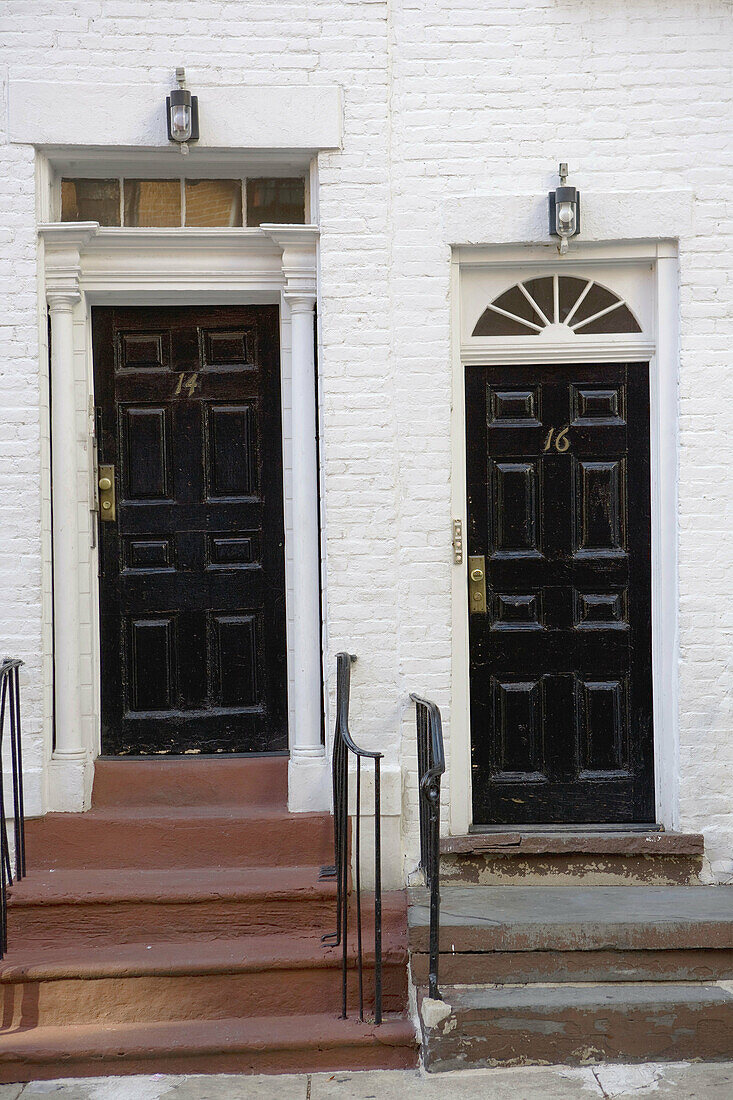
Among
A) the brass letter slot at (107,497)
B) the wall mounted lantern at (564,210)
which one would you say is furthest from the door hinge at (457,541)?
the brass letter slot at (107,497)

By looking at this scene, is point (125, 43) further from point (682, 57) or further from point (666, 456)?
point (666, 456)

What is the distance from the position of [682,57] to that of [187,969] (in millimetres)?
4559

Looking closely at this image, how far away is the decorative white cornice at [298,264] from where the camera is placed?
5078 mm

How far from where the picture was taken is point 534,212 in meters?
5.01

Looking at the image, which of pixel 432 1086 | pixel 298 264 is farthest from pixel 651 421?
pixel 432 1086

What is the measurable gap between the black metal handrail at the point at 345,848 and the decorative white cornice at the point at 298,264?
1688 mm

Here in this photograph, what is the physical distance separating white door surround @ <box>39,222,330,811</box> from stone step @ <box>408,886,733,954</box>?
902 millimetres

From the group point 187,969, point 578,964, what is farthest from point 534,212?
point 187,969

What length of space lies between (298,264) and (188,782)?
8.23ft

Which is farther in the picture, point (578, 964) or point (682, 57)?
point (682, 57)

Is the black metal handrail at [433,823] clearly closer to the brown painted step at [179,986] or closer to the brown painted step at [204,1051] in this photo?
the brown painted step at [204,1051]

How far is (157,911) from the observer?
4645 mm

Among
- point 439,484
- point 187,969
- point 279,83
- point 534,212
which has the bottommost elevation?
point 187,969

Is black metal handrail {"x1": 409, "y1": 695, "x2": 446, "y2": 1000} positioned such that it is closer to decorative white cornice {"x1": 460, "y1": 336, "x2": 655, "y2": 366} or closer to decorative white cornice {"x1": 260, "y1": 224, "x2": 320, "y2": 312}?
decorative white cornice {"x1": 460, "y1": 336, "x2": 655, "y2": 366}
